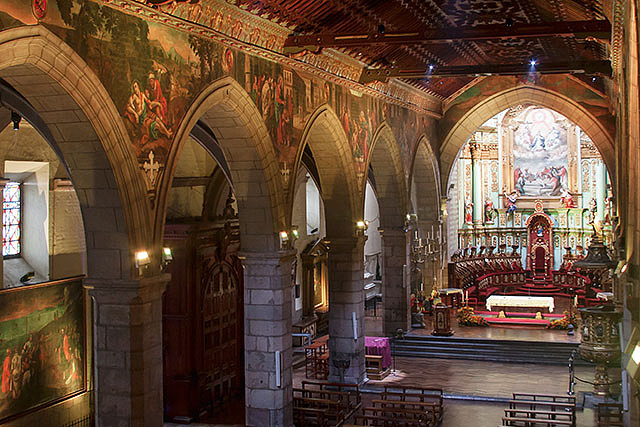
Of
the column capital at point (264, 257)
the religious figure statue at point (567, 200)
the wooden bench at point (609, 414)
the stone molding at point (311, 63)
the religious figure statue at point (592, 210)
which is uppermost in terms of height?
the stone molding at point (311, 63)

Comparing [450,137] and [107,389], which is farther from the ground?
[450,137]

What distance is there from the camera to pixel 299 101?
52.6 feet

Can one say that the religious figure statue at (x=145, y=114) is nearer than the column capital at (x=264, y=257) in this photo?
Yes

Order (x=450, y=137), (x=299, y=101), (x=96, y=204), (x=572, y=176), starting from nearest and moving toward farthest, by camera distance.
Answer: (x=96, y=204)
(x=299, y=101)
(x=450, y=137)
(x=572, y=176)

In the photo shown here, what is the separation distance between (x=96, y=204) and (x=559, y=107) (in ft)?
66.6

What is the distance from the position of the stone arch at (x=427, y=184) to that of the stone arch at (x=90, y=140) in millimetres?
18150

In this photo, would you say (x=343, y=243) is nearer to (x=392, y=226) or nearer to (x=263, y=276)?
(x=263, y=276)

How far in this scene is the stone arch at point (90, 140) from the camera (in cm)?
912

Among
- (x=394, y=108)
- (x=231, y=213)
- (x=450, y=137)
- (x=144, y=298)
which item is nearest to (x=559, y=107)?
(x=450, y=137)

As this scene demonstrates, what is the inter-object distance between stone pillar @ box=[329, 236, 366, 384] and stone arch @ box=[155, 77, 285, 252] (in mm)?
4508

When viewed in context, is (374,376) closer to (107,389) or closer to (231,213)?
(231,213)

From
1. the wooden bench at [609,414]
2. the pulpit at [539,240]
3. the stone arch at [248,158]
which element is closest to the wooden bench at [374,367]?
the wooden bench at [609,414]

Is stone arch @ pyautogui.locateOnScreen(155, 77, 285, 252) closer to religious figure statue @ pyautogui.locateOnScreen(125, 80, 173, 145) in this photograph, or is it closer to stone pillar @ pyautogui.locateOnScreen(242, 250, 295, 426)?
stone pillar @ pyautogui.locateOnScreen(242, 250, 295, 426)

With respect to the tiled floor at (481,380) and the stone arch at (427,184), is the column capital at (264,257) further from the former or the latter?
the stone arch at (427,184)
